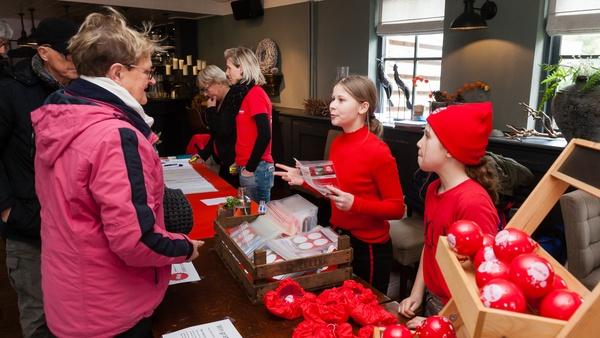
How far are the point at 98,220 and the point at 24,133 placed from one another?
78cm

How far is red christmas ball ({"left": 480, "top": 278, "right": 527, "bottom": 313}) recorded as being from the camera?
2.07 ft

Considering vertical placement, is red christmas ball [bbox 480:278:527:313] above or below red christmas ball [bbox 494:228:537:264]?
below

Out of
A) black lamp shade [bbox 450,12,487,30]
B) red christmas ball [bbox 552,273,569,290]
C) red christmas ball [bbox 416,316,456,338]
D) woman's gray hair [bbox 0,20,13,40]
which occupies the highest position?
black lamp shade [bbox 450,12,487,30]

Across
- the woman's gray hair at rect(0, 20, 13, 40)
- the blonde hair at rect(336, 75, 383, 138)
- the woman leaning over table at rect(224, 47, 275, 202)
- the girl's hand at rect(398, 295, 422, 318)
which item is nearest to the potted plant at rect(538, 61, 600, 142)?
the blonde hair at rect(336, 75, 383, 138)

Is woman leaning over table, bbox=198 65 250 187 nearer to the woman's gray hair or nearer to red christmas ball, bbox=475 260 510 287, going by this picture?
the woman's gray hair

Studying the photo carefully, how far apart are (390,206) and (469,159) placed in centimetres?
49

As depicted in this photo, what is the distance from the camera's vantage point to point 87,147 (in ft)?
3.33

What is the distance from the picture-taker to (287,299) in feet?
4.09

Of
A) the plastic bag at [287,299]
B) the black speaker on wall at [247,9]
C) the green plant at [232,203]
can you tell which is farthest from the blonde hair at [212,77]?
the black speaker on wall at [247,9]

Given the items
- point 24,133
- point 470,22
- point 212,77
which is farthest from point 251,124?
point 470,22

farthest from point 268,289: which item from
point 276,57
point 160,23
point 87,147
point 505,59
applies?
point 160,23

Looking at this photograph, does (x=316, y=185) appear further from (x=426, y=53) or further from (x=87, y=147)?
(x=426, y=53)

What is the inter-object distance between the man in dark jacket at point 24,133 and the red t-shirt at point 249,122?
4.63ft

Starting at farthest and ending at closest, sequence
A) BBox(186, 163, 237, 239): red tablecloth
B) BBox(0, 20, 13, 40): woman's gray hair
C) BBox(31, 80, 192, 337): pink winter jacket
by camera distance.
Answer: BBox(0, 20, 13, 40): woman's gray hair < BBox(186, 163, 237, 239): red tablecloth < BBox(31, 80, 192, 337): pink winter jacket
